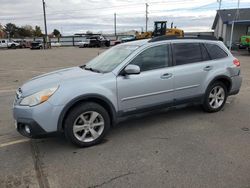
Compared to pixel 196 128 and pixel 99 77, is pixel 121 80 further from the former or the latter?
pixel 196 128

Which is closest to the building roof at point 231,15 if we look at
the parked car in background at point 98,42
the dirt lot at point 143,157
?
the parked car in background at point 98,42

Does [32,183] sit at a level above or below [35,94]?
below

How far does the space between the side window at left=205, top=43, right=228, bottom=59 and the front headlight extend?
3.35m

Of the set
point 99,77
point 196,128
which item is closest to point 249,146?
point 196,128

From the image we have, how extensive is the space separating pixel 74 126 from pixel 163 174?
1522mm

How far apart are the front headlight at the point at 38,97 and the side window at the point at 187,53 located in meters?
2.44

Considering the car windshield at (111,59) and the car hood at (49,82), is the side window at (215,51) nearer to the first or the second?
the car windshield at (111,59)

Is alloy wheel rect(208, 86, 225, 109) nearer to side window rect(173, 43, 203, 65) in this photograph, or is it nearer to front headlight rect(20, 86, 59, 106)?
side window rect(173, 43, 203, 65)

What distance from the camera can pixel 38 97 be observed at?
372 cm

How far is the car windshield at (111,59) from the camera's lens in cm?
448

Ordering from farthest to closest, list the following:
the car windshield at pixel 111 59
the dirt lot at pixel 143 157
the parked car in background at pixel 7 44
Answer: the parked car in background at pixel 7 44
the car windshield at pixel 111 59
the dirt lot at pixel 143 157

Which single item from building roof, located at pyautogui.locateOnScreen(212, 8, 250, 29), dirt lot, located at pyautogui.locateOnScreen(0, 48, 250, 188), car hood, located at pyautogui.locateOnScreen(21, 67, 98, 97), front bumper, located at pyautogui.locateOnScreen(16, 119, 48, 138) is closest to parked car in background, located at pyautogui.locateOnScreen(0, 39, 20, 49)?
building roof, located at pyautogui.locateOnScreen(212, 8, 250, 29)

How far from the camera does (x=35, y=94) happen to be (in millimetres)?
3771

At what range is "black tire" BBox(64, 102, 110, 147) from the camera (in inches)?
151
